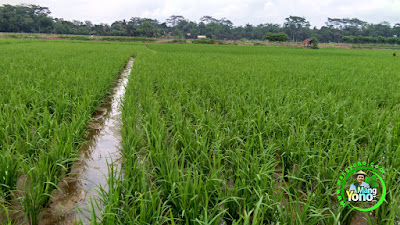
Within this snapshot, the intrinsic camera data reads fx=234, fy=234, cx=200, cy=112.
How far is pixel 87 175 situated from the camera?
2141mm

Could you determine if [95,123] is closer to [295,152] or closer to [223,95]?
[223,95]

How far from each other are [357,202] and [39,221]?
208 centimetres

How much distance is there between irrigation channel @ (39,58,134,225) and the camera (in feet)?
5.26

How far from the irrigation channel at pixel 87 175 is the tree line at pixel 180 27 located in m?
57.5

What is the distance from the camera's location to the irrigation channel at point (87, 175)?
5.26ft

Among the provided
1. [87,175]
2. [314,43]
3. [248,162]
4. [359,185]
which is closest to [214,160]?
[248,162]

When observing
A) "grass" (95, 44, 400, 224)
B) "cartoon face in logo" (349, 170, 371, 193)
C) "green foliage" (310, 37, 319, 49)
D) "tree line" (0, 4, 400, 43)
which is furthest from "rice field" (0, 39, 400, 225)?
"tree line" (0, 4, 400, 43)

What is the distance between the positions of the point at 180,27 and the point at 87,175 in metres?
90.3

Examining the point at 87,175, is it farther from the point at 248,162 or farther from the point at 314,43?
the point at 314,43

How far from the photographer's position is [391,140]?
90.2 inches

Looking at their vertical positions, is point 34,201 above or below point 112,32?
below

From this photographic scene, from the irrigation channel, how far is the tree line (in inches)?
2264

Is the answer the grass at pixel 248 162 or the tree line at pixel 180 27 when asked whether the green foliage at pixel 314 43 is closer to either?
the tree line at pixel 180 27

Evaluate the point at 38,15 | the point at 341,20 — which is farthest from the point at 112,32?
the point at 341,20
